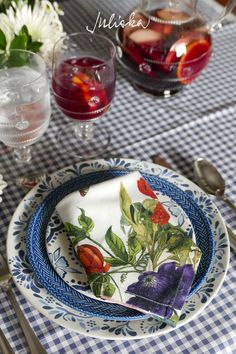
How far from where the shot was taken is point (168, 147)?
0.80 metres

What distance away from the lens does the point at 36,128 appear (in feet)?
2.35

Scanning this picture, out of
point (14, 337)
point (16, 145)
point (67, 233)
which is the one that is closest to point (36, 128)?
point (16, 145)

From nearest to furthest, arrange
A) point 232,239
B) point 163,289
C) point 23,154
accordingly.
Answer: point 163,289 → point 232,239 → point 23,154

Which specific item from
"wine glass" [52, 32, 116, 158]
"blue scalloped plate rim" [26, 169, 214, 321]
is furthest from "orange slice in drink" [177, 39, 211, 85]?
"blue scalloped plate rim" [26, 169, 214, 321]

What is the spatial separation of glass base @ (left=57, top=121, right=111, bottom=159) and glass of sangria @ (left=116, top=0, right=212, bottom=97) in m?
0.13

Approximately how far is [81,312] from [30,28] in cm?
48

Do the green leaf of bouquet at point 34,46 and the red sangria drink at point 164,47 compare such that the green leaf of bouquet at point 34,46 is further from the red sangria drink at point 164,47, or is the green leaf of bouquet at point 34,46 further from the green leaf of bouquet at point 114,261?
the green leaf of bouquet at point 114,261

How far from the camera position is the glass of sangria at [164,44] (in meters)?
0.82

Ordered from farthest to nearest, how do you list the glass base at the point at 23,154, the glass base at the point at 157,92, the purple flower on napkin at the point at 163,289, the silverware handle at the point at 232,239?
the glass base at the point at 157,92, the glass base at the point at 23,154, the silverware handle at the point at 232,239, the purple flower on napkin at the point at 163,289

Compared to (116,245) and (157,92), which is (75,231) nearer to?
(116,245)

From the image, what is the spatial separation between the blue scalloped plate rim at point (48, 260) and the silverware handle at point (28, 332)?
0.14ft

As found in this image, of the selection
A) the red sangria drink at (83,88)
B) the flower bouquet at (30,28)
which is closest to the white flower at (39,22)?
the flower bouquet at (30,28)

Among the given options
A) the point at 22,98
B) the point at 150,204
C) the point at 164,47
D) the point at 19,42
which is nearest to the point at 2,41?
the point at 19,42

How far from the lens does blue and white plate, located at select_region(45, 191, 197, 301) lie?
0.57 m
